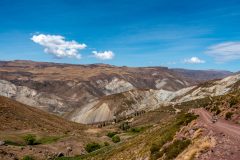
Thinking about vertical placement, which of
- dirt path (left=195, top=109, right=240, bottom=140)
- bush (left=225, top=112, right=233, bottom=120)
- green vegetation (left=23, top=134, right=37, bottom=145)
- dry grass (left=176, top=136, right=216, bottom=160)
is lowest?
green vegetation (left=23, top=134, right=37, bottom=145)

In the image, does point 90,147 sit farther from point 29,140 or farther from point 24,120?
point 24,120

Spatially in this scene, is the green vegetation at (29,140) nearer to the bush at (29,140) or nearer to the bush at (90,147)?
the bush at (29,140)

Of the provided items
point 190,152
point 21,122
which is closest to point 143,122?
point 21,122

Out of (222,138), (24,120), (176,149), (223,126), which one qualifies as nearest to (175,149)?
(176,149)

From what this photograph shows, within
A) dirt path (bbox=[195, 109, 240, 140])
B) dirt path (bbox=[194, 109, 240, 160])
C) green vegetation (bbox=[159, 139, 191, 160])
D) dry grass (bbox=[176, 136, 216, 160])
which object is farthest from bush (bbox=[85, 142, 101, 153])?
dry grass (bbox=[176, 136, 216, 160])

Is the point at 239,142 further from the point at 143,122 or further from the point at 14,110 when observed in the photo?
the point at 143,122

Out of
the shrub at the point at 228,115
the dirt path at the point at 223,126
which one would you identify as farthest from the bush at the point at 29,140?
the shrub at the point at 228,115

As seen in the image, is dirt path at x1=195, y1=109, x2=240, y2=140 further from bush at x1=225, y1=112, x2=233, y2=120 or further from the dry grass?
the dry grass
